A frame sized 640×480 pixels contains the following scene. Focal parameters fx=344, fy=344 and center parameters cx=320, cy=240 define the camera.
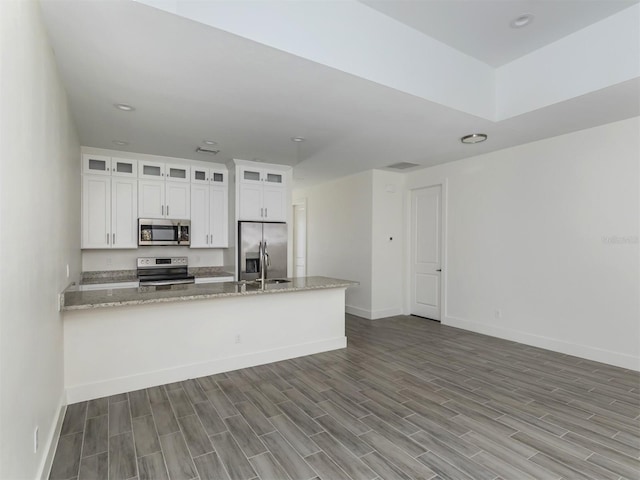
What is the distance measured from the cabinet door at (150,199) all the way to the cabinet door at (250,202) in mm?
1187

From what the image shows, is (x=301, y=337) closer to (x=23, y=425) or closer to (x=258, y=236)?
(x=258, y=236)

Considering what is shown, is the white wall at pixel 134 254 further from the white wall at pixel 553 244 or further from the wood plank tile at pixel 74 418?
the white wall at pixel 553 244

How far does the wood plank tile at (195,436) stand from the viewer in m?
2.31

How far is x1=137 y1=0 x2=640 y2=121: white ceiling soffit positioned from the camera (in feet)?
7.72

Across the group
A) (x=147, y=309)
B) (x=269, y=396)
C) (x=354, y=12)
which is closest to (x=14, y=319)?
(x=147, y=309)

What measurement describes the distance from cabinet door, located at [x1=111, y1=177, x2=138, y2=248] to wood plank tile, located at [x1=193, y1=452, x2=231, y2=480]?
11.9 ft

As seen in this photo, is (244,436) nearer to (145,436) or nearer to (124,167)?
(145,436)

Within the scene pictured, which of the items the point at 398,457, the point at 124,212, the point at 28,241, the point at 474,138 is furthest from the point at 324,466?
the point at 124,212

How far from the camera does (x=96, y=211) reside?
15.6 ft

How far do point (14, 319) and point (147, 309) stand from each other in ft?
6.12

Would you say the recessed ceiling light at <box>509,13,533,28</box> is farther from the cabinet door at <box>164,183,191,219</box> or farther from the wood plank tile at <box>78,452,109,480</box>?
the cabinet door at <box>164,183,191,219</box>

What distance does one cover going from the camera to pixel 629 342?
374cm

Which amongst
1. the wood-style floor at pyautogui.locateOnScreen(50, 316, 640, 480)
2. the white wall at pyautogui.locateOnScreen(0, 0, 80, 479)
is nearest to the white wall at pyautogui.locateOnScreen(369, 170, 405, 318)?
the wood-style floor at pyautogui.locateOnScreen(50, 316, 640, 480)

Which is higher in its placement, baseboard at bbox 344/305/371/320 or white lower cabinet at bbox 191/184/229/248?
white lower cabinet at bbox 191/184/229/248
